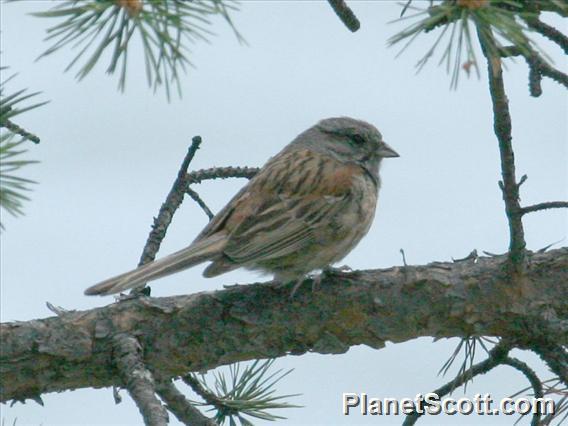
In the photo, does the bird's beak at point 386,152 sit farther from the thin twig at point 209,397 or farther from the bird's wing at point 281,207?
the thin twig at point 209,397

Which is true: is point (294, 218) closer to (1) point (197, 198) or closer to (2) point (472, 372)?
(1) point (197, 198)

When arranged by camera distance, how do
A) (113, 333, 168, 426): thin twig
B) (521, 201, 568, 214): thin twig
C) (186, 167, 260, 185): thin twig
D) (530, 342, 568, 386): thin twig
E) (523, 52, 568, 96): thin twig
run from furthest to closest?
(186, 167, 260, 185): thin twig, (530, 342, 568, 386): thin twig, (523, 52, 568, 96): thin twig, (521, 201, 568, 214): thin twig, (113, 333, 168, 426): thin twig

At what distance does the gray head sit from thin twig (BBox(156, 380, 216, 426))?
5.75 ft

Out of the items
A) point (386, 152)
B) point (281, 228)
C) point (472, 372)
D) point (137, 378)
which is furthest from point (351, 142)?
point (137, 378)

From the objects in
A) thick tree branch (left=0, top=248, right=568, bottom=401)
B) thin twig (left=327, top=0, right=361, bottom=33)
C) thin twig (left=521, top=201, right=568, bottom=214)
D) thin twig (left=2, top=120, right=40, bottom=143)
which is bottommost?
thick tree branch (left=0, top=248, right=568, bottom=401)

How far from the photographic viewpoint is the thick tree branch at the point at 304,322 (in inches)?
126

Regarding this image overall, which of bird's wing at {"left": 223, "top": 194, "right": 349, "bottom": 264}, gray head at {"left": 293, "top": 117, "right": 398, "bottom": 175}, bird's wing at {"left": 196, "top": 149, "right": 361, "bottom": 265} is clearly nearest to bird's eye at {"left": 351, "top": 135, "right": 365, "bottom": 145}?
gray head at {"left": 293, "top": 117, "right": 398, "bottom": 175}

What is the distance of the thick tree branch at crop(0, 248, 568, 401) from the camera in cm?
320

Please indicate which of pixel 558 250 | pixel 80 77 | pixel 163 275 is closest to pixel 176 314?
pixel 163 275

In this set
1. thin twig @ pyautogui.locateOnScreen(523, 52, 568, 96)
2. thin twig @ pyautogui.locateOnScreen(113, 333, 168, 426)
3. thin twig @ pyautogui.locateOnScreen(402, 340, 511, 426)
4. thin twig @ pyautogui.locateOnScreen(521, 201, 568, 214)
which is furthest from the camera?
thin twig @ pyautogui.locateOnScreen(402, 340, 511, 426)

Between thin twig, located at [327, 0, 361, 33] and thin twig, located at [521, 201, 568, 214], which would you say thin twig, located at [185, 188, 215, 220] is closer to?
thin twig, located at [327, 0, 361, 33]

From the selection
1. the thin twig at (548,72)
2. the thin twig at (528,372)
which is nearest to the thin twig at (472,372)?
the thin twig at (528,372)

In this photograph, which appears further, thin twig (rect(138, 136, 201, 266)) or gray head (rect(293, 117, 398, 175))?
gray head (rect(293, 117, 398, 175))

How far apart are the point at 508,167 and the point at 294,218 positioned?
1.33 metres
